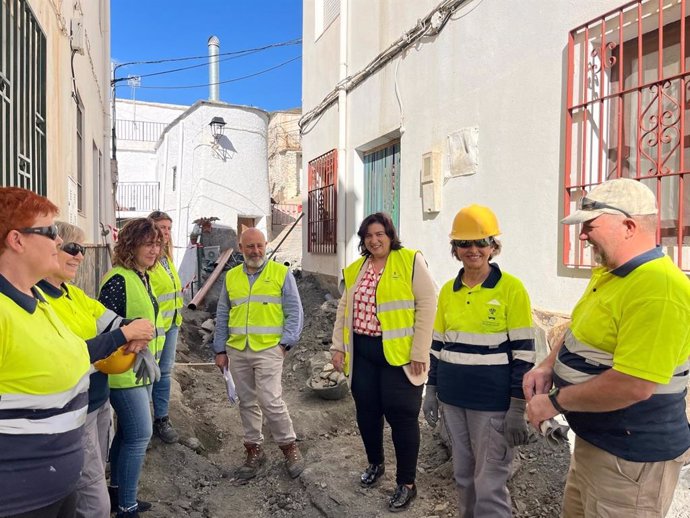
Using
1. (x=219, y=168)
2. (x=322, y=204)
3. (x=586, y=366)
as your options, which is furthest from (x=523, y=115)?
(x=219, y=168)

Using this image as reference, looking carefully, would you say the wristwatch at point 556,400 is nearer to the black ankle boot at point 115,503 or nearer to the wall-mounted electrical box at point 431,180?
the black ankle boot at point 115,503

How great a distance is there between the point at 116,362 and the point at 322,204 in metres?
6.86

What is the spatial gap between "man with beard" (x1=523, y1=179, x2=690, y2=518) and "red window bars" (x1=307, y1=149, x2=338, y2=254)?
6457 millimetres

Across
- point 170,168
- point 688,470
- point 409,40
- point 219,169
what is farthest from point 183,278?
point 688,470

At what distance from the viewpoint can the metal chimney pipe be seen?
798 inches

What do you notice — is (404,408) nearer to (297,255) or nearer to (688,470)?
(688,470)

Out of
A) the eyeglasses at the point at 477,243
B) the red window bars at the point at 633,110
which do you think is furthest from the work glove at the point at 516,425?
the red window bars at the point at 633,110

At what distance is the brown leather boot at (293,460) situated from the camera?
3.73 metres

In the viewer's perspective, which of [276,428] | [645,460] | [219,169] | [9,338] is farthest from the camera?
[219,169]

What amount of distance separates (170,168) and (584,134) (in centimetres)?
1883

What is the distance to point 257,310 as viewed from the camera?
12.1 ft

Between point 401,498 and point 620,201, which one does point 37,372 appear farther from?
point 401,498

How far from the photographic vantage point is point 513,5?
4.29 m

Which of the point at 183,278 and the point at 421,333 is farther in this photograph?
the point at 183,278
